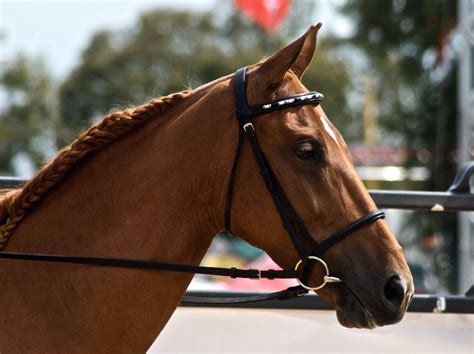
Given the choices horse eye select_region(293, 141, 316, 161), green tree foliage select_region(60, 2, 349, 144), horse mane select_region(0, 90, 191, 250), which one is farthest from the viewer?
green tree foliage select_region(60, 2, 349, 144)

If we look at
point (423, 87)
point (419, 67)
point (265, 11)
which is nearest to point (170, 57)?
point (419, 67)

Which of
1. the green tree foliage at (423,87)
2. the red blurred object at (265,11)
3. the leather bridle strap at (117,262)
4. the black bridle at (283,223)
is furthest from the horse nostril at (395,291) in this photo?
the green tree foliage at (423,87)

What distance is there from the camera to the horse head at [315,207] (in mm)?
2475

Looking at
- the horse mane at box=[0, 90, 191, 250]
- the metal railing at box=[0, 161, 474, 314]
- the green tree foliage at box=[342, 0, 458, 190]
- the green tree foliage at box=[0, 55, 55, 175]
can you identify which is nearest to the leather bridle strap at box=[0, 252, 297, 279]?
the horse mane at box=[0, 90, 191, 250]

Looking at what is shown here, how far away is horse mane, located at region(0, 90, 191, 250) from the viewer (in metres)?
2.74

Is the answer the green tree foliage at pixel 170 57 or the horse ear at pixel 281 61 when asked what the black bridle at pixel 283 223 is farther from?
the green tree foliage at pixel 170 57

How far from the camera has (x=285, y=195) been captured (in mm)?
2557

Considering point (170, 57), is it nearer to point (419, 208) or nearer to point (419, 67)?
point (419, 67)

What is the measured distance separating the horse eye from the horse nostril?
0.47m

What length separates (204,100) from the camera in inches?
108

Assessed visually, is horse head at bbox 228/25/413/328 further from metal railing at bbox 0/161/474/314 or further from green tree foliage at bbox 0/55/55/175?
green tree foliage at bbox 0/55/55/175

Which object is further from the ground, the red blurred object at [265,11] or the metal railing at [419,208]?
the metal railing at [419,208]

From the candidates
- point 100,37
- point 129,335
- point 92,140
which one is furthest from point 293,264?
point 100,37

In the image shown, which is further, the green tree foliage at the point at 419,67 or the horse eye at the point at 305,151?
the green tree foliage at the point at 419,67
